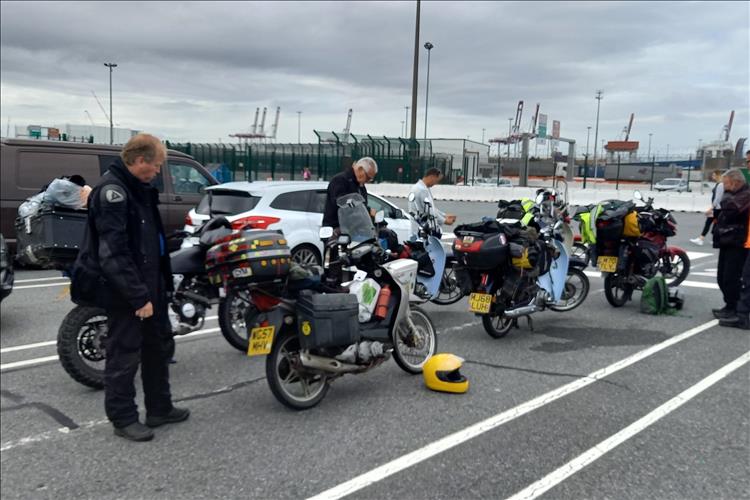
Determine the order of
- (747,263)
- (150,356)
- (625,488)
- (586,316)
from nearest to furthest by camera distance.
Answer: (625,488) → (150,356) → (747,263) → (586,316)

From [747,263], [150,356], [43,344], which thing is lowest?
[43,344]

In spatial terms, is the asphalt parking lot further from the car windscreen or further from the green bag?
the car windscreen

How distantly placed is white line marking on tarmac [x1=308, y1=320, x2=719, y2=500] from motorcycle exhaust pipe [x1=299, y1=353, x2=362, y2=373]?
0.95 meters

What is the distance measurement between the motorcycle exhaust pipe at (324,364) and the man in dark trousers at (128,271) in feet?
3.16

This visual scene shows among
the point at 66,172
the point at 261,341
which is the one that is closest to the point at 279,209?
the point at 66,172

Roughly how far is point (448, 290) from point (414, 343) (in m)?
2.81

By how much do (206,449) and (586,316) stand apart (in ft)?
17.8

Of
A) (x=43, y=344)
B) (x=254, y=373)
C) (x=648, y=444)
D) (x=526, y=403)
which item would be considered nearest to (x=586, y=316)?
(x=526, y=403)

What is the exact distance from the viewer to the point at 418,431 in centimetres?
427

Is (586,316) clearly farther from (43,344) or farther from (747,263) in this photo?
(43,344)

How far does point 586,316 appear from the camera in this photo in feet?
26.0

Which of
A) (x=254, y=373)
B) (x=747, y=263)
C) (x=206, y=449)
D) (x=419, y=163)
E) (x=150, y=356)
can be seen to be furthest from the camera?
(x=419, y=163)

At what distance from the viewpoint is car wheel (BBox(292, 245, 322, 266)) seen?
9102 millimetres

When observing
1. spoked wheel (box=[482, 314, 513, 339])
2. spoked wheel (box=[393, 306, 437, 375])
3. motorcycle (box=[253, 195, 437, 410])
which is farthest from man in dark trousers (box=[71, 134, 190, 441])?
spoked wheel (box=[482, 314, 513, 339])
